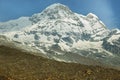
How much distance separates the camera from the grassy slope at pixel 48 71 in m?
49.2

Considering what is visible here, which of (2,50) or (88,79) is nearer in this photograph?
(88,79)

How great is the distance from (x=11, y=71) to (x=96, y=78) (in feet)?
41.7

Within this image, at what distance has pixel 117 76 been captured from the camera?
49656 mm

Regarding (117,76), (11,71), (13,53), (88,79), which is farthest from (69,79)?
(13,53)

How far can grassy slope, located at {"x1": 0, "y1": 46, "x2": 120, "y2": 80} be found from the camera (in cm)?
4916

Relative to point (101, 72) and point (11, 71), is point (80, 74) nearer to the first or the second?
point (101, 72)

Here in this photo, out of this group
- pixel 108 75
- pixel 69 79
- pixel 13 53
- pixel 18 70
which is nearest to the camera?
pixel 69 79

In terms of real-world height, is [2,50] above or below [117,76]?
above

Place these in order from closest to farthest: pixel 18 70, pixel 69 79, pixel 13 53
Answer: pixel 69 79, pixel 18 70, pixel 13 53

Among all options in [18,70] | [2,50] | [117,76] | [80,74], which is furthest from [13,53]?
[117,76]

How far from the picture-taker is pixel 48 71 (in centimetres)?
5578

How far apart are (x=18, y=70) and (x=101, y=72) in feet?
40.8

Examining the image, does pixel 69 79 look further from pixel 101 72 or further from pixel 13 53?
pixel 13 53

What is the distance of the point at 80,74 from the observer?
52812 millimetres
